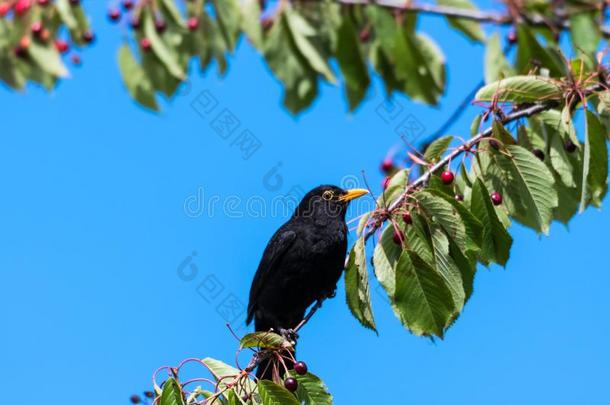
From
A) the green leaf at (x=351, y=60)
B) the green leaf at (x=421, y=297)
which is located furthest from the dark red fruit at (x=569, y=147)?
the green leaf at (x=421, y=297)

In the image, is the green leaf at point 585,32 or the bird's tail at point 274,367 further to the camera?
the green leaf at point 585,32

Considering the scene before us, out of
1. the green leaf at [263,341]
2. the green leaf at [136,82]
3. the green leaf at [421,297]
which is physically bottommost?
the green leaf at [421,297]

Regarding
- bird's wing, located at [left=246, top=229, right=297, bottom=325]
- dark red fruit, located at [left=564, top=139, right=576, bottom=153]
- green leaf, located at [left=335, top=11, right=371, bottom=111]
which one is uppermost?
bird's wing, located at [left=246, top=229, right=297, bottom=325]

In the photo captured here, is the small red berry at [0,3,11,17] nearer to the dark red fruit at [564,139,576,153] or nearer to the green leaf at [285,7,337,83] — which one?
the green leaf at [285,7,337,83]

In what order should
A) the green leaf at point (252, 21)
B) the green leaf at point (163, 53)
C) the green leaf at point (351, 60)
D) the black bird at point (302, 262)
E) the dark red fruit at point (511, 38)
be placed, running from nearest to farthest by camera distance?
the green leaf at point (163, 53)
the green leaf at point (252, 21)
the green leaf at point (351, 60)
the dark red fruit at point (511, 38)
the black bird at point (302, 262)

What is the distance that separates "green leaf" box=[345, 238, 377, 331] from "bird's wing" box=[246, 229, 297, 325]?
2.55m

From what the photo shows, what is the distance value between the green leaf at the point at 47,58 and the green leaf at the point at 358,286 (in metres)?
1.86

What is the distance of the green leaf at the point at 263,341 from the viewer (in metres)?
4.50

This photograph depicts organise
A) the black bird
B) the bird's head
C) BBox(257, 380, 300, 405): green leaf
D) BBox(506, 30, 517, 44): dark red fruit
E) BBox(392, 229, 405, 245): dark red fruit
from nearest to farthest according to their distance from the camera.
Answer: BBox(257, 380, 300, 405): green leaf
BBox(392, 229, 405, 245): dark red fruit
BBox(506, 30, 517, 44): dark red fruit
the black bird
the bird's head

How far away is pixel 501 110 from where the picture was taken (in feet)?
17.4

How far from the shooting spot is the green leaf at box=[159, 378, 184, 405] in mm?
4188

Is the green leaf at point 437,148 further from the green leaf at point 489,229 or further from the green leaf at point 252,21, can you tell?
the green leaf at point 252,21

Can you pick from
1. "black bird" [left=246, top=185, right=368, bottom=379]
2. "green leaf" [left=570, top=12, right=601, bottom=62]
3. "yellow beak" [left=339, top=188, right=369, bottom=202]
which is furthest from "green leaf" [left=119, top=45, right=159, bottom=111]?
"yellow beak" [left=339, top=188, right=369, bottom=202]

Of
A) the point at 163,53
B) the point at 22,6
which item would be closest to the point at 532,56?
the point at 163,53
